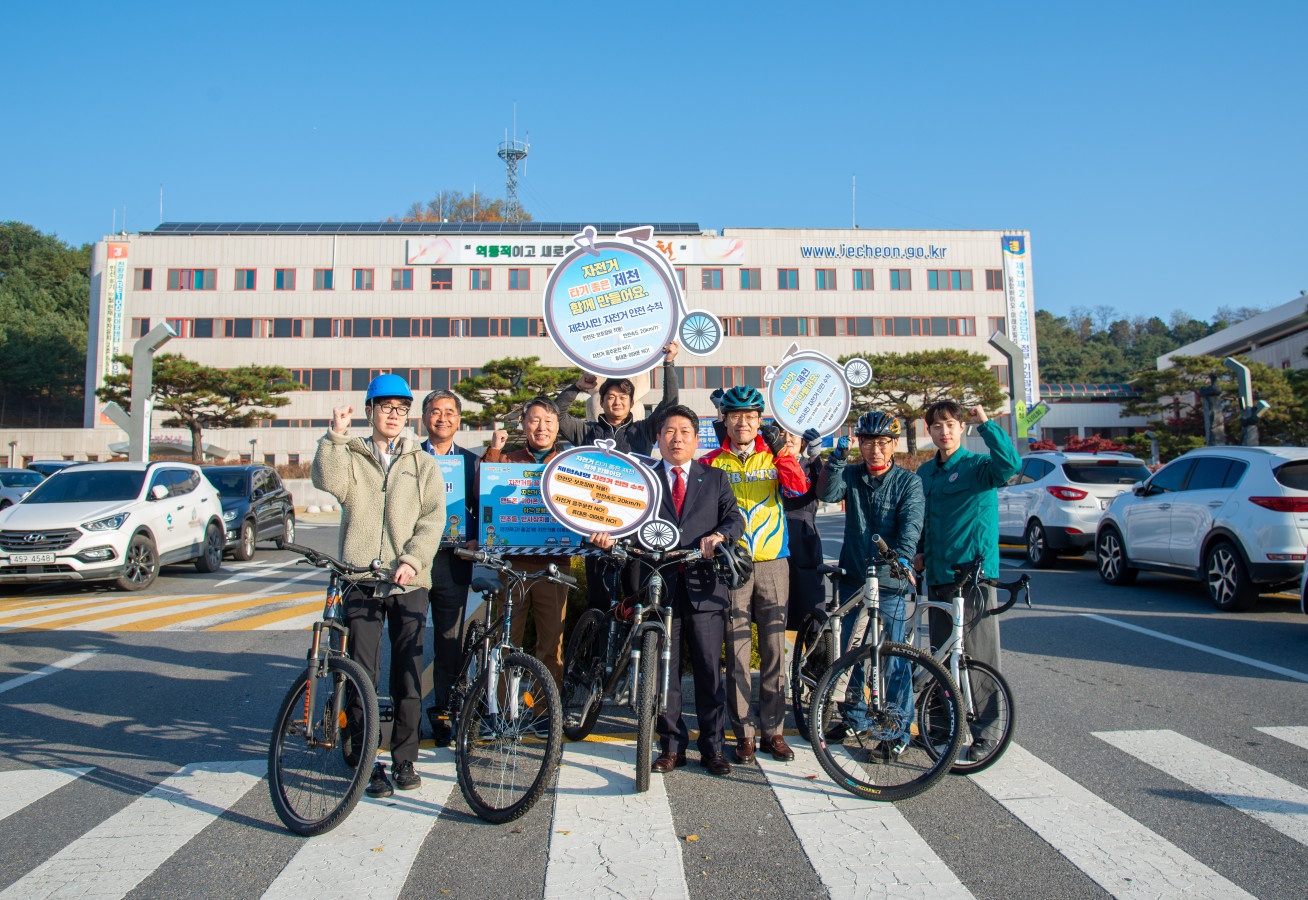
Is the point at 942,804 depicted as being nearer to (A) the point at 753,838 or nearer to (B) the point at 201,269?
(A) the point at 753,838

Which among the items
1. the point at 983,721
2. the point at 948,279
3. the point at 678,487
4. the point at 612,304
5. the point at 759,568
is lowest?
the point at 983,721

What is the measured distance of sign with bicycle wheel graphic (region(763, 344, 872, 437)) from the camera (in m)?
7.31

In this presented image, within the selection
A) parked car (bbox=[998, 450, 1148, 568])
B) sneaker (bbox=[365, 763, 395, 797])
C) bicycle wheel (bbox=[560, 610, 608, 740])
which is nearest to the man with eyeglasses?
bicycle wheel (bbox=[560, 610, 608, 740])

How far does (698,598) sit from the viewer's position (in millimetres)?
4750

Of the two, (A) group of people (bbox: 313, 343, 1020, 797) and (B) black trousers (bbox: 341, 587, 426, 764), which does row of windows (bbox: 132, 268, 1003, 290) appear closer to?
(A) group of people (bbox: 313, 343, 1020, 797)

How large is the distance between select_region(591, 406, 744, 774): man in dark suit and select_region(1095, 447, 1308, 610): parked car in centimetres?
701

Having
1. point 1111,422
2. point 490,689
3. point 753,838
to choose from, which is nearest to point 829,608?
point 753,838

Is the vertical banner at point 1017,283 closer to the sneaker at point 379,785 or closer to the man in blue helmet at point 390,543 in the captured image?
the man in blue helmet at point 390,543

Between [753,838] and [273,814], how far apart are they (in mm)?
2198

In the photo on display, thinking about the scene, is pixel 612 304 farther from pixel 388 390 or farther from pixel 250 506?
pixel 250 506

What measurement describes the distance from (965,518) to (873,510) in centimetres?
51

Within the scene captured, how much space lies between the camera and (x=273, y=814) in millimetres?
4246

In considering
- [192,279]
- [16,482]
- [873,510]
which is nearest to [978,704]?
[873,510]

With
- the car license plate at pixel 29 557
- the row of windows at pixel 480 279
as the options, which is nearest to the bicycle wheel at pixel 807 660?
the car license plate at pixel 29 557
